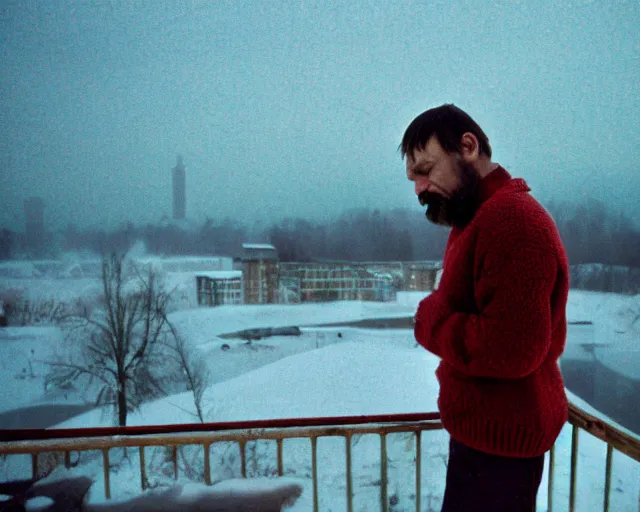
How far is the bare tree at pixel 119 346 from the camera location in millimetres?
13414

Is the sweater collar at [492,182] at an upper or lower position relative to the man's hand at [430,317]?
upper

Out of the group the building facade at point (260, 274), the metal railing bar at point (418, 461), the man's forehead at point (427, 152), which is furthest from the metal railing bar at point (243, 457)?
the building facade at point (260, 274)

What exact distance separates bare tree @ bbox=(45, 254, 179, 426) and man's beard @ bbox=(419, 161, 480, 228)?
1431 centimetres

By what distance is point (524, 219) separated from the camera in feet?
2.08

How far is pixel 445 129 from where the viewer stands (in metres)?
0.77

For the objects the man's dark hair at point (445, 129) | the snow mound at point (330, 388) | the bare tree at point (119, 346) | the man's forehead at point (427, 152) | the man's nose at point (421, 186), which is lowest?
the snow mound at point (330, 388)

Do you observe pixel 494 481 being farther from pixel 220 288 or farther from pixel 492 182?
pixel 220 288

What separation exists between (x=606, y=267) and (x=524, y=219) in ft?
76.1

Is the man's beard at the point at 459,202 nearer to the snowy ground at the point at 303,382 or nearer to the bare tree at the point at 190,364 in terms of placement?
the snowy ground at the point at 303,382

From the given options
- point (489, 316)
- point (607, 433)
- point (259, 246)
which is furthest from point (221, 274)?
point (489, 316)

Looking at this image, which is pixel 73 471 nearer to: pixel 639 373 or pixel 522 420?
pixel 522 420

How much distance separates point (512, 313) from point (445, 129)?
0.39 metres

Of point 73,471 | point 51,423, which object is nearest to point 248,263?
point 51,423

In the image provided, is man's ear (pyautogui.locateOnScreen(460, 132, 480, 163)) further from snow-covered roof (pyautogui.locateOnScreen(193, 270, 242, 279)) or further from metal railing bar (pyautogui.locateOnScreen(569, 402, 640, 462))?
snow-covered roof (pyautogui.locateOnScreen(193, 270, 242, 279))
